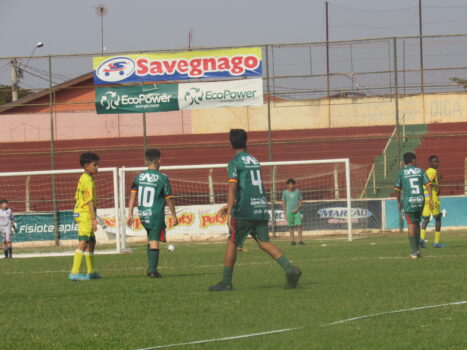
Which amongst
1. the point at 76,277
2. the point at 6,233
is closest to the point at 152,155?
the point at 76,277

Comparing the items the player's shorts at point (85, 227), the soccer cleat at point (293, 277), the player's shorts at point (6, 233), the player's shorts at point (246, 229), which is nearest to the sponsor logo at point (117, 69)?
the player's shorts at point (6, 233)

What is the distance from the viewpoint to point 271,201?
1101 inches

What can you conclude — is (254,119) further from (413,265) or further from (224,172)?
(413,265)

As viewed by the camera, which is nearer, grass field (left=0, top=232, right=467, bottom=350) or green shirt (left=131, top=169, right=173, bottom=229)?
grass field (left=0, top=232, right=467, bottom=350)

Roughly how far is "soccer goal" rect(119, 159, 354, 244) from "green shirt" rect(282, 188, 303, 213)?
3.52 feet

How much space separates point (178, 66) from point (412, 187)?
15630 millimetres

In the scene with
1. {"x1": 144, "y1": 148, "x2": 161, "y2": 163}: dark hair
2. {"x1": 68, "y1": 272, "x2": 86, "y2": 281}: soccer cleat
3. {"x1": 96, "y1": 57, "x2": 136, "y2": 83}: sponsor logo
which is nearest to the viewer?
{"x1": 68, "y1": 272, "x2": 86, "y2": 281}: soccer cleat

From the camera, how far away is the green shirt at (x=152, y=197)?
1198 cm

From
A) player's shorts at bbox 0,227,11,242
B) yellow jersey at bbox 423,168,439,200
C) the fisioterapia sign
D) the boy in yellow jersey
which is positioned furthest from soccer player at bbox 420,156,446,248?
the fisioterapia sign

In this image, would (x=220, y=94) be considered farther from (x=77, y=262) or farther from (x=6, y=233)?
(x=77, y=262)

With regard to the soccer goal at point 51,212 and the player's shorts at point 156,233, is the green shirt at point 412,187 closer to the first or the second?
the player's shorts at point 156,233

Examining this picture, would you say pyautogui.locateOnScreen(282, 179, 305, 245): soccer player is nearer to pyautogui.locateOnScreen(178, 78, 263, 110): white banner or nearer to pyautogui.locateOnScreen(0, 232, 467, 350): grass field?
pyautogui.locateOnScreen(178, 78, 263, 110): white banner

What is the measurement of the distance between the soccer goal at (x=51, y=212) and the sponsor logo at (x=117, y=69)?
10.7ft

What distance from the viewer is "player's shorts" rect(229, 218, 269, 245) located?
9562 millimetres
